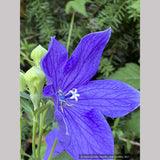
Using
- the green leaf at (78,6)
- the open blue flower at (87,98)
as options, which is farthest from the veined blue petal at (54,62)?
the green leaf at (78,6)

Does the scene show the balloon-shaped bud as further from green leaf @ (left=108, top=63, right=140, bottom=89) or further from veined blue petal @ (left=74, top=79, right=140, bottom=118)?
green leaf @ (left=108, top=63, right=140, bottom=89)

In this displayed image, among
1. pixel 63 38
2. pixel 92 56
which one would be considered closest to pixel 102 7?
pixel 63 38

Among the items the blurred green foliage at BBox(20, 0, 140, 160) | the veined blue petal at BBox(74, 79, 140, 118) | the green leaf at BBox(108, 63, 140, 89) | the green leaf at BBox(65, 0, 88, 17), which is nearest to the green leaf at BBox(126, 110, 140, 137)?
the blurred green foliage at BBox(20, 0, 140, 160)

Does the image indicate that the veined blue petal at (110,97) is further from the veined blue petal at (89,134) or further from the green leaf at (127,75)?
the green leaf at (127,75)

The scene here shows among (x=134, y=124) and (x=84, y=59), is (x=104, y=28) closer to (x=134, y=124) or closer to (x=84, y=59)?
(x=134, y=124)

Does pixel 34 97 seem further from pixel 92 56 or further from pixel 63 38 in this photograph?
pixel 63 38

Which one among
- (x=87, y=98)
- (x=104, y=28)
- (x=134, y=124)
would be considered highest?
(x=104, y=28)

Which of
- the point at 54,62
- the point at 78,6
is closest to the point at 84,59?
the point at 54,62
